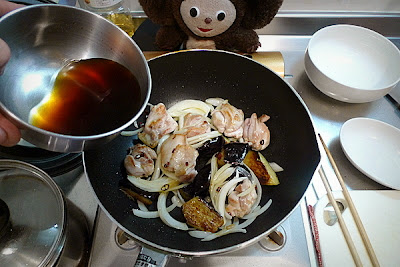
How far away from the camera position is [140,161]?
108cm

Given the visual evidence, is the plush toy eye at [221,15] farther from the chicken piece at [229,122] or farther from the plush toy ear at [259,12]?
the chicken piece at [229,122]

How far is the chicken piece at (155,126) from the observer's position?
1.16m

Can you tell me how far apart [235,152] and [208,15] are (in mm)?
513

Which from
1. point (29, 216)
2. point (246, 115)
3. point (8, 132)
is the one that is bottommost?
point (29, 216)

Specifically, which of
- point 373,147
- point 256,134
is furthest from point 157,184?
point 373,147

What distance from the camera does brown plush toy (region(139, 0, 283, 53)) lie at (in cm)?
119

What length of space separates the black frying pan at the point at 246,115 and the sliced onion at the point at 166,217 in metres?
0.02

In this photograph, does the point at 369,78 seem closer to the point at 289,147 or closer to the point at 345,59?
the point at 345,59

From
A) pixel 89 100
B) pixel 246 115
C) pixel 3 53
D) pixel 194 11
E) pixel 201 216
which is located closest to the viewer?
pixel 3 53

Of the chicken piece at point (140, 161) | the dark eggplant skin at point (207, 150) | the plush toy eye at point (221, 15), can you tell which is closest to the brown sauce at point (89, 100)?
the chicken piece at point (140, 161)

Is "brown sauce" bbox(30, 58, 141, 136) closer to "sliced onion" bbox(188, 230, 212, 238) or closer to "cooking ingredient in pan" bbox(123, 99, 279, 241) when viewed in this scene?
"cooking ingredient in pan" bbox(123, 99, 279, 241)

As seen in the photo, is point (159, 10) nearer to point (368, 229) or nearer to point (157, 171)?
point (157, 171)

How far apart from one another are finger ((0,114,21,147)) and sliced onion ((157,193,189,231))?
47 cm

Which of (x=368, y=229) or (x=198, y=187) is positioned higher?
(x=198, y=187)
